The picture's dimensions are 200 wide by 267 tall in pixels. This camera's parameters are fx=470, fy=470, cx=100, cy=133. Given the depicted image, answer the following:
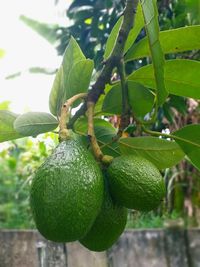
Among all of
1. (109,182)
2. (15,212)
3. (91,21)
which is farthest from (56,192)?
(15,212)

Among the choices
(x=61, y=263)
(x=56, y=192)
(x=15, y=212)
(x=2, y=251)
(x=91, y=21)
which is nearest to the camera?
(x=56, y=192)

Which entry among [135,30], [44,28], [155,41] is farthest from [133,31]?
[44,28]

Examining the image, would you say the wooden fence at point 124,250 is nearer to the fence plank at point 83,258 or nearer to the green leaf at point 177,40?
the fence plank at point 83,258

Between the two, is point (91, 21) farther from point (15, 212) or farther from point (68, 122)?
point (15, 212)

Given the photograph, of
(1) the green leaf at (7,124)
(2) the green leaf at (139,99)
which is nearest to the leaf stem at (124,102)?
(2) the green leaf at (139,99)

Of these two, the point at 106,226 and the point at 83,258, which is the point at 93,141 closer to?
the point at 106,226

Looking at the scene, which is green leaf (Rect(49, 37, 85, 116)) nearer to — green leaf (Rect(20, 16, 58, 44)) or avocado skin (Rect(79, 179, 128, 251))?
avocado skin (Rect(79, 179, 128, 251))

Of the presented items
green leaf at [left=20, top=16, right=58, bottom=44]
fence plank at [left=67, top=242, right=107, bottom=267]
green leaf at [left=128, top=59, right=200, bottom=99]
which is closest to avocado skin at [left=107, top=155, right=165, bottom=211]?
green leaf at [left=128, top=59, right=200, bottom=99]
